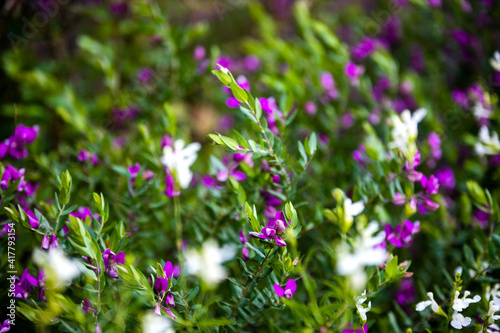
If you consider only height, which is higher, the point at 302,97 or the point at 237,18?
the point at 302,97

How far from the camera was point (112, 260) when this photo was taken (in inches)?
28.6

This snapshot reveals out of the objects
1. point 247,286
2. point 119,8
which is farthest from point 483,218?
point 119,8

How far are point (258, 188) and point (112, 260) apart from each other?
349 millimetres

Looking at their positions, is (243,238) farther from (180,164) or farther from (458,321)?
(458,321)

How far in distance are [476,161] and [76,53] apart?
185 cm

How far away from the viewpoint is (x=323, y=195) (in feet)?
4.04

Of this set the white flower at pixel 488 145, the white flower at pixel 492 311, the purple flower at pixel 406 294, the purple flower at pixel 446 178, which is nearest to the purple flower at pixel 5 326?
the white flower at pixel 492 311

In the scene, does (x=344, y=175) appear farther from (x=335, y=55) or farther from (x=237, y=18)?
(x=237, y=18)

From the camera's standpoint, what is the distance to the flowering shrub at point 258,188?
0.70 metres

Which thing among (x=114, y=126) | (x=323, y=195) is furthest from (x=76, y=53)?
(x=323, y=195)

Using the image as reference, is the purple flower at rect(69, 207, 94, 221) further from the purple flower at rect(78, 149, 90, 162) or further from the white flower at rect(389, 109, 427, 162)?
the white flower at rect(389, 109, 427, 162)

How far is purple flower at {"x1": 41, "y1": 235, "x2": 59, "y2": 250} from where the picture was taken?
29.1 inches

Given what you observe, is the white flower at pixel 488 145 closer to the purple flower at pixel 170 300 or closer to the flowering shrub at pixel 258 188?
the flowering shrub at pixel 258 188

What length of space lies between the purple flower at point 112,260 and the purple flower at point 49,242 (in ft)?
0.34
